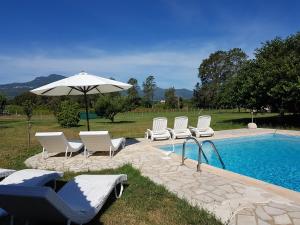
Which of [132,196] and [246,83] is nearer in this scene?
[132,196]

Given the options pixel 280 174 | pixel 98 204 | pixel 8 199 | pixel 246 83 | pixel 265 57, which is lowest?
pixel 280 174

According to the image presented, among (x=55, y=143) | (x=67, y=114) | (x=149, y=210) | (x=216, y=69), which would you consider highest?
(x=216, y=69)

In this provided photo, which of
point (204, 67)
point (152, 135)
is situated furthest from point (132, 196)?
point (204, 67)

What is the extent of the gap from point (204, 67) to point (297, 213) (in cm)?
5660

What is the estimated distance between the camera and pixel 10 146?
12781 mm

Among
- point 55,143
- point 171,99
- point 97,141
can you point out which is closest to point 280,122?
point 97,141

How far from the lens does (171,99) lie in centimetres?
7312

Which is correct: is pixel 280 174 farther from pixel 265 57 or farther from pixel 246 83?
pixel 265 57

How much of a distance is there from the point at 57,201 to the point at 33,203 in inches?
10.1

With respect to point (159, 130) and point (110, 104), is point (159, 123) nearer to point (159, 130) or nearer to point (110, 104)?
point (159, 130)

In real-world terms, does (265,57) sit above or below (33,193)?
above

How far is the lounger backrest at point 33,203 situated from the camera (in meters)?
3.28

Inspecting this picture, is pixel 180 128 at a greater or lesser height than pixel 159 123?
lesser

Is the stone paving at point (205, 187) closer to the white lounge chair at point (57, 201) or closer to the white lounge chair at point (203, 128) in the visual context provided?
the white lounge chair at point (57, 201)
